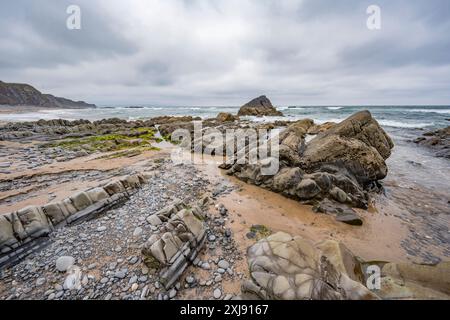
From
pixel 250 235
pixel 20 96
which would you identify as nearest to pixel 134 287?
pixel 250 235

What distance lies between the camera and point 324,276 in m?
3.46

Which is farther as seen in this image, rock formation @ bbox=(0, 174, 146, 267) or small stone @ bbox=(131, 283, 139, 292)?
rock formation @ bbox=(0, 174, 146, 267)

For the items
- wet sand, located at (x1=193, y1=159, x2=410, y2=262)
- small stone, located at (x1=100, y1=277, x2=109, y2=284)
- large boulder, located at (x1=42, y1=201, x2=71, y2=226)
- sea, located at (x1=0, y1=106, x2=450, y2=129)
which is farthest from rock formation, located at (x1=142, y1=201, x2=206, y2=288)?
sea, located at (x1=0, y1=106, x2=450, y2=129)

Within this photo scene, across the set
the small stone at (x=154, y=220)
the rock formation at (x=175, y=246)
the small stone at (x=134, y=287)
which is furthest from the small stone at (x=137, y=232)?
the small stone at (x=134, y=287)

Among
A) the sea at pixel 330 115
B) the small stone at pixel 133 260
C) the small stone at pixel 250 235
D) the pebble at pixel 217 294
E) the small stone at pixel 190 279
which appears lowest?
the pebble at pixel 217 294

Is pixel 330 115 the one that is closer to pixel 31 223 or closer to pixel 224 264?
pixel 224 264

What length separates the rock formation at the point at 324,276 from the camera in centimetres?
315

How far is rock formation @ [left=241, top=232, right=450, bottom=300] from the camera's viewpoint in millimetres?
3154

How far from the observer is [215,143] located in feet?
52.9

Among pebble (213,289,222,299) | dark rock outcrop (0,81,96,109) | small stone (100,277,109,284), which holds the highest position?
dark rock outcrop (0,81,96,109)

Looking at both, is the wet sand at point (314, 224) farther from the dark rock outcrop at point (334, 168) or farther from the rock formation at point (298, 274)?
the rock formation at point (298, 274)

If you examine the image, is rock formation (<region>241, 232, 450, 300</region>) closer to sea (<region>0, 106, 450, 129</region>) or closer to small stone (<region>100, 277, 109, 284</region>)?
small stone (<region>100, 277, 109, 284</region>)
